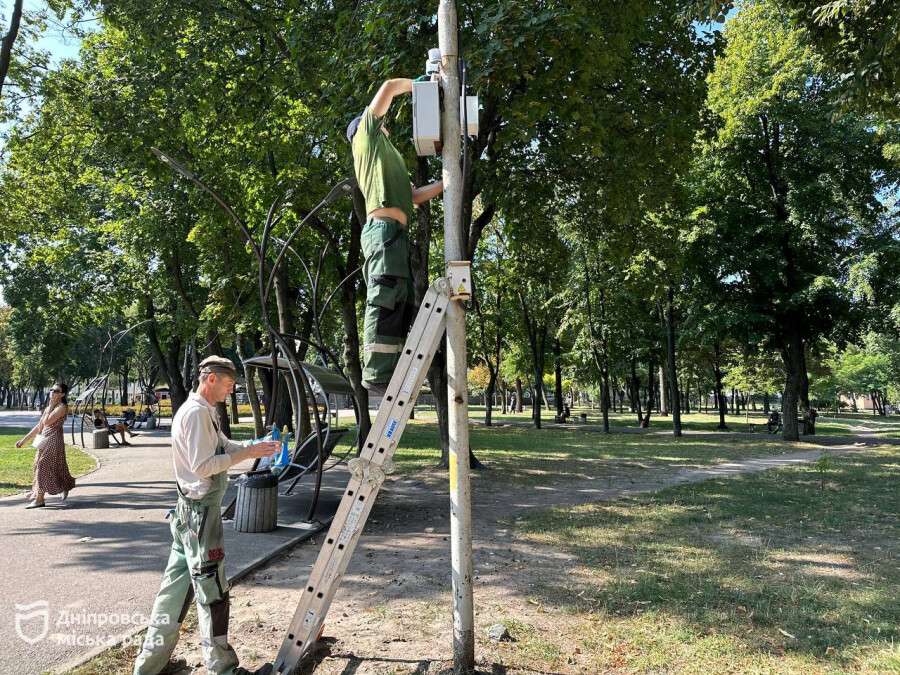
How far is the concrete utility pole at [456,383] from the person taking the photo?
3.32 metres

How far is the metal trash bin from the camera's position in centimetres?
692

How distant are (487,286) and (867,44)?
877 inches

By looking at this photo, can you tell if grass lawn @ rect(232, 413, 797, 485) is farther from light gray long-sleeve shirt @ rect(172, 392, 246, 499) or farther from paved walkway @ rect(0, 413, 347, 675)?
light gray long-sleeve shirt @ rect(172, 392, 246, 499)

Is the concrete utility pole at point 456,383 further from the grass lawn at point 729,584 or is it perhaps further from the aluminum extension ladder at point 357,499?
the grass lawn at point 729,584

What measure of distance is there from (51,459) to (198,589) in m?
7.02

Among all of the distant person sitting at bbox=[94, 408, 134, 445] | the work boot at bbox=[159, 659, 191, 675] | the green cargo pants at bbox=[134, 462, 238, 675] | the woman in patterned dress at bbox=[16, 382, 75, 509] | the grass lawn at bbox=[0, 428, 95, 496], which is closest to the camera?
the green cargo pants at bbox=[134, 462, 238, 675]

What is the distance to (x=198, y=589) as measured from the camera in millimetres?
3178

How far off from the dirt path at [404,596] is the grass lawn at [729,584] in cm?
25

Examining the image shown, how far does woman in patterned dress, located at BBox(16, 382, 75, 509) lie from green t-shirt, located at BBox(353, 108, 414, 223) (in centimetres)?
736

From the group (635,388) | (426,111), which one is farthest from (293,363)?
(635,388)

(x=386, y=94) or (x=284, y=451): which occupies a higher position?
(x=386, y=94)

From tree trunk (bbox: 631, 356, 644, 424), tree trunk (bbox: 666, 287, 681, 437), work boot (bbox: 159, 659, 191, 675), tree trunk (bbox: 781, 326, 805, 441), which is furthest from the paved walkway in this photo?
tree trunk (bbox: 631, 356, 644, 424)

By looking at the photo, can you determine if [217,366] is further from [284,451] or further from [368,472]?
[284,451]

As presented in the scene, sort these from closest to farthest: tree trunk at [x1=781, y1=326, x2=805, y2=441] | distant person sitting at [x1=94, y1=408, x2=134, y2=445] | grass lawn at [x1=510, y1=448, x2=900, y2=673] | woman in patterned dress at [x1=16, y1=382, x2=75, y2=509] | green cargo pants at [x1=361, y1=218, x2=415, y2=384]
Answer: green cargo pants at [x1=361, y1=218, x2=415, y2=384] < grass lawn at [x1=510, y1=448, x2=900, y2=673] < woman in patterned dress at [x1=16, y1=382, x2=75, y2=509] < distant person sitting at [x1=94, y1=408, x2=134, y2=445] < tree trunk at [x1=781, y1=326, x2=805, y2=441]
